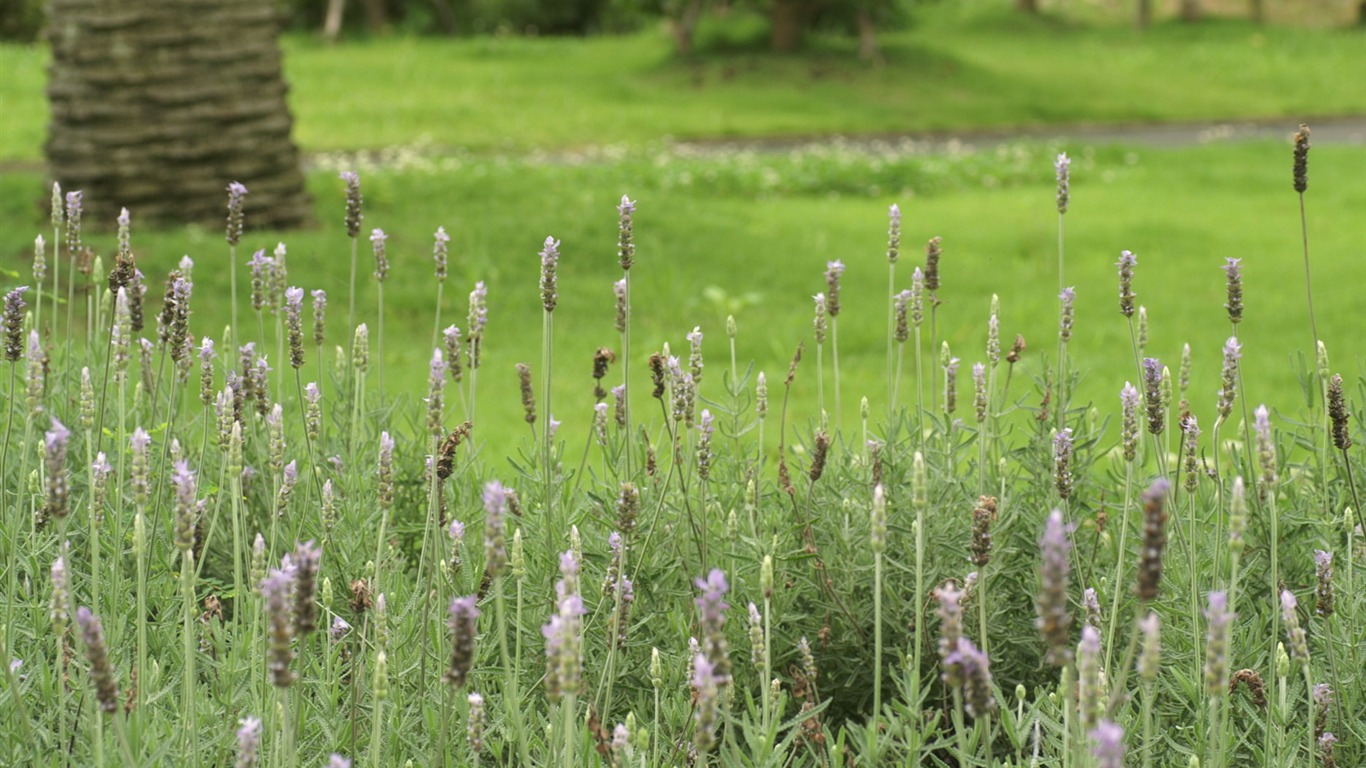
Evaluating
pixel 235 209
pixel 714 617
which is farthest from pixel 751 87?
pixel 714 617

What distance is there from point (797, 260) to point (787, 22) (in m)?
15.7

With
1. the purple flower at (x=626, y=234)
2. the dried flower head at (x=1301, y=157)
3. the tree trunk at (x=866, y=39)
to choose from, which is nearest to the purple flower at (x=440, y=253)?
the purple flower at (x=626, y=234)

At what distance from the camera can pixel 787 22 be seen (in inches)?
1007

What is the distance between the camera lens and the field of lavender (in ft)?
8.19

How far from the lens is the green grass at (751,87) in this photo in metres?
20.5

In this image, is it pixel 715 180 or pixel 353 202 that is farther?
pixel 715 180

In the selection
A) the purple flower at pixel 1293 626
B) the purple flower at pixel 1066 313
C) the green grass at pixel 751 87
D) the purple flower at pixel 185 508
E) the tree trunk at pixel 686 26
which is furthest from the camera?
the tree trunk at pixel 686 26

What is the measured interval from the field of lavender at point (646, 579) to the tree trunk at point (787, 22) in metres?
21.3

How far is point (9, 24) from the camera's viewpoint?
33.9 meters

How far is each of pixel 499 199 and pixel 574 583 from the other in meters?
10.00

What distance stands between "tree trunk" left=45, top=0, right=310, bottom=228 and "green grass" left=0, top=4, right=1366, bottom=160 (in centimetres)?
731

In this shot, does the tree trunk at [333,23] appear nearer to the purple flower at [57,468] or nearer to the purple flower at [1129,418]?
the purple flower at [1129,418]

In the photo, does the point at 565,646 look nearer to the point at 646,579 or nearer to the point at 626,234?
the point at 626,234

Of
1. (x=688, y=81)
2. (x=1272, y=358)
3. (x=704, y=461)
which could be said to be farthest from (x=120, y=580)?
(x=688, y=81)
